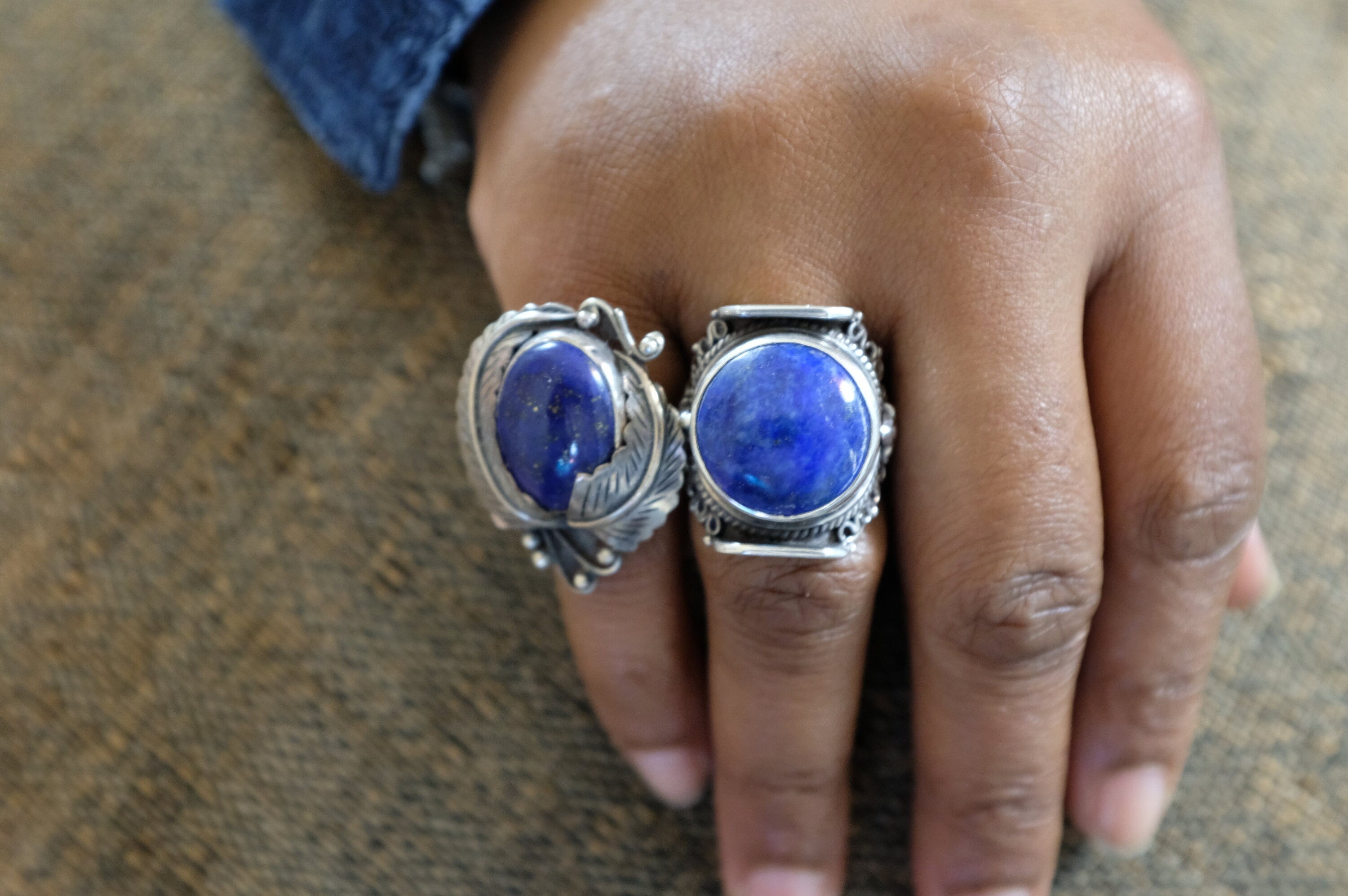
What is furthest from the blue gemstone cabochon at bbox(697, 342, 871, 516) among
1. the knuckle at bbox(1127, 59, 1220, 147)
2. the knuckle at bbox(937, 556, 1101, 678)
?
the knuckle at bbox(1127, 59, 1220, 147)

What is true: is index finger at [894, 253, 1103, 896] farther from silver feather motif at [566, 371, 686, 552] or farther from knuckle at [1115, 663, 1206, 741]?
silver feather motif at [566, 371, 686, 552]

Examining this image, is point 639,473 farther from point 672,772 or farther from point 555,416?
point 672,772

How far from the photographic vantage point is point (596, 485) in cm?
87

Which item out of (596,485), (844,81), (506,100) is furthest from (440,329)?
(844,81)

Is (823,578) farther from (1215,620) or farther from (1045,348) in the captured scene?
(1215,620)

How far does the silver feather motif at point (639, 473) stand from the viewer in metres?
0.86

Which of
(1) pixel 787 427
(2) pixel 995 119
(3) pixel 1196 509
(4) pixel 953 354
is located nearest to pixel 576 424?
(1) pixel 787 427

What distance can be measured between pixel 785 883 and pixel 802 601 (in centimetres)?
28

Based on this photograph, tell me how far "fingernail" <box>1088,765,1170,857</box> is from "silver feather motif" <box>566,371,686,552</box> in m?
0.49

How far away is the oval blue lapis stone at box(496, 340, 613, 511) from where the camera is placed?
2.82 ft

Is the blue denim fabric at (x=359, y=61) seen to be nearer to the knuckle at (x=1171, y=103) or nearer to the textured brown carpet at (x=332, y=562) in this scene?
the textured brown carpet at (x=332, y=562)

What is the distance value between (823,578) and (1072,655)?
24 centimetres

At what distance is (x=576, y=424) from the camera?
0.87m

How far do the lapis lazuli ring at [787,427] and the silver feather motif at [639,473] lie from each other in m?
0.02
